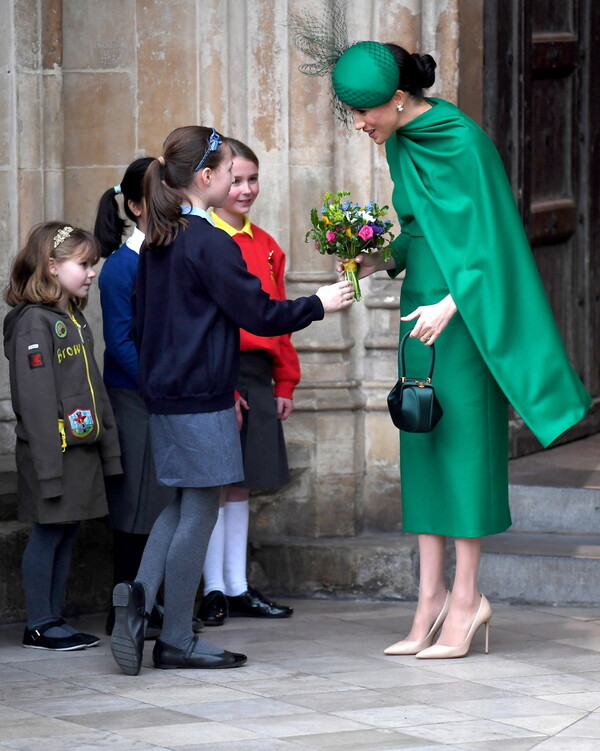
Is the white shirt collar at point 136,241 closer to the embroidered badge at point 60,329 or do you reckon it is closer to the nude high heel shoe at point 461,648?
the embroidered badge at point 60,329

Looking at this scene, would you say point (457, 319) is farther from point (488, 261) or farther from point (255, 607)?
point (255, 607)

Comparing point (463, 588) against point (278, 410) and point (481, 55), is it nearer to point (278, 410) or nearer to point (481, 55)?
point (278, 410)

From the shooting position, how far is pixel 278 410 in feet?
18.9

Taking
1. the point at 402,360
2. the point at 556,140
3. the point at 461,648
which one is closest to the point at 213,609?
the point at 461,648

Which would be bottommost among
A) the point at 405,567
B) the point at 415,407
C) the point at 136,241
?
the point at 405,567

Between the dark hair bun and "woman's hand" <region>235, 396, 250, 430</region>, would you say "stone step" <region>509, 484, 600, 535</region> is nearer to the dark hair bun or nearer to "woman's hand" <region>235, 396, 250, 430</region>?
"woman's hand" <region>235, 396, 250, 430</region>

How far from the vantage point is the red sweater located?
5.57 metres

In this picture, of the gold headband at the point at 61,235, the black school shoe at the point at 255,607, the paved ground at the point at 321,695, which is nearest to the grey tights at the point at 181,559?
the paved ground at the point at 321,695

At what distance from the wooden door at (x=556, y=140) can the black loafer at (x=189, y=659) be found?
244cm

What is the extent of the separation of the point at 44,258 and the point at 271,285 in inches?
33.4

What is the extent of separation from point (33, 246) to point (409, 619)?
70.3 inches

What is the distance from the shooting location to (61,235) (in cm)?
512

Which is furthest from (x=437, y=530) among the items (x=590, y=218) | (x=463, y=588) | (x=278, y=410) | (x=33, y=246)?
(x=590, y=218)

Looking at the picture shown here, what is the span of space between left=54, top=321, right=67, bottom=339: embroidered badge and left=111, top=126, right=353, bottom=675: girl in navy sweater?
0.35 meters
